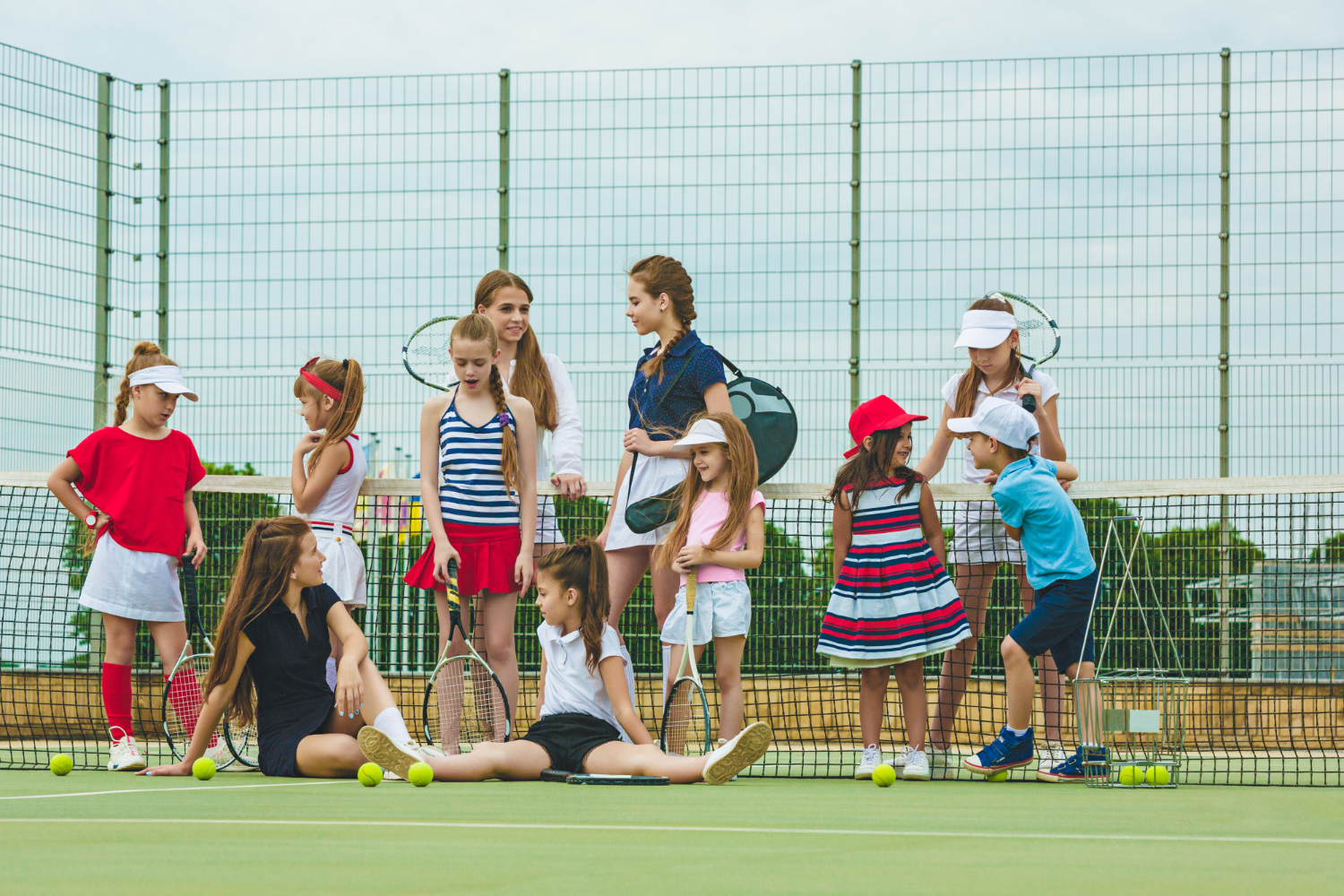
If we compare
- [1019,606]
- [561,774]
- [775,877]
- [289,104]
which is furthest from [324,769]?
[289,104]

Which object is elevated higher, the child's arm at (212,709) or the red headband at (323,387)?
the red headband at (323,387)

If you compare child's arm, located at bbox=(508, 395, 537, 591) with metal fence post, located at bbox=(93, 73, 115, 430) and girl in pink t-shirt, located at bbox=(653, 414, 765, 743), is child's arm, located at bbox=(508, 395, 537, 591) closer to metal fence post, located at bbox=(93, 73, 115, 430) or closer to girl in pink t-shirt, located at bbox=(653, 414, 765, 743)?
girl in pink t-shirt, located at bbox=(653, 414, 765, 743)

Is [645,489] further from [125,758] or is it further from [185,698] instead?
[125,758]

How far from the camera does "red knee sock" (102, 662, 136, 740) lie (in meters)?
5.57

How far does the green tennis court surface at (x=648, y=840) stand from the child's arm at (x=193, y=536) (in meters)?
1.38

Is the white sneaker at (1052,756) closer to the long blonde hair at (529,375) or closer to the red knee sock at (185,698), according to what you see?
the long blonde hair at (529,375)

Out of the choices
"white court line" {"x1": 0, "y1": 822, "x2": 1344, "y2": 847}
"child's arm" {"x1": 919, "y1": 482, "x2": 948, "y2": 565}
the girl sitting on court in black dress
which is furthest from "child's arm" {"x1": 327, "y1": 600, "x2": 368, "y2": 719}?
"child's arm" {"x1": 919, "y1": 482, "x2": 948, "y2": 565}

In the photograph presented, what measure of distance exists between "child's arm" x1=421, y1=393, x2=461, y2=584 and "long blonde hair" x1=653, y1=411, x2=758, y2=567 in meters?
0.76

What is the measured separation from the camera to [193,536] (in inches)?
229

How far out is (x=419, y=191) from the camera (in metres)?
9.09

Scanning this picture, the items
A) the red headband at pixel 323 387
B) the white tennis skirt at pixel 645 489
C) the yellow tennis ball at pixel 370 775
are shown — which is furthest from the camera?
the red headband at pixel 323 387

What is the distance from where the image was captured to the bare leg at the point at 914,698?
5258 millimetres

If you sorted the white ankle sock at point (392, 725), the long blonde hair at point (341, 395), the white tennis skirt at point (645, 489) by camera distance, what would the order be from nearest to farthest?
the white ankle sock at point (392, 725) < the white tennis skirt at point (645, 489) < the long blonde hair at point (341, 395)

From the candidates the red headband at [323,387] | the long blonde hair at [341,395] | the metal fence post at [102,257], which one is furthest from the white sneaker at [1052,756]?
the metal fence post at [102,257]
